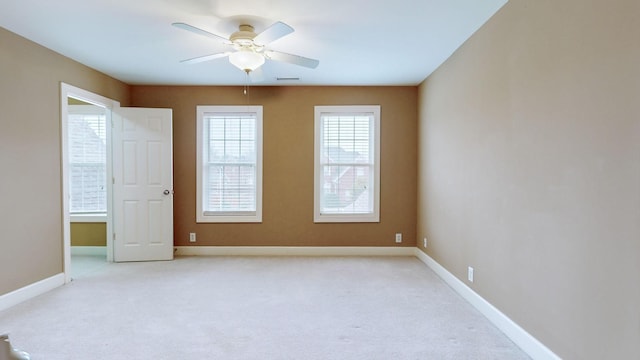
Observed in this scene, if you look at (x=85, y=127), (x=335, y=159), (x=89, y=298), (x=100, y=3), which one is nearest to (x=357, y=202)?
(x=335, y=159)

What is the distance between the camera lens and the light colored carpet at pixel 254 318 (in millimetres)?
2375

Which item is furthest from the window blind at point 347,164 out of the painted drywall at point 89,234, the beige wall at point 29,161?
the painted drywall at point 89,234

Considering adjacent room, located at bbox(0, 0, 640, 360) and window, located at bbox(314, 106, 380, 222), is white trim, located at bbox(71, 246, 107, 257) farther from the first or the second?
window, located at bbox(314, 106, 380, 222)

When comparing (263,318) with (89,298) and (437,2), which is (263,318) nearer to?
(89,298)

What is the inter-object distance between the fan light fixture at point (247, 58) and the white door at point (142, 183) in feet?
7.33

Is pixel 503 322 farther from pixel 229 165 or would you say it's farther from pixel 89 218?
pixel 89 218

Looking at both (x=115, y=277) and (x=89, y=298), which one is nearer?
(x=89, y=298)

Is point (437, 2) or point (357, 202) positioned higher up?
point (437, 2)

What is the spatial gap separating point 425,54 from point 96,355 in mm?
4063

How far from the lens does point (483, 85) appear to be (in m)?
2.99

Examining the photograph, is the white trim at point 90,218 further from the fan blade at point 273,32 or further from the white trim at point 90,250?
the fan blade at point 273,32

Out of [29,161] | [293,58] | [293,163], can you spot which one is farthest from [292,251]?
[29,161]

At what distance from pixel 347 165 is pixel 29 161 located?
151 inches

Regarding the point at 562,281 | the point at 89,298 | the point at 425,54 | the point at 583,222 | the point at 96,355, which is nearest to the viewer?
the point at 583,222
